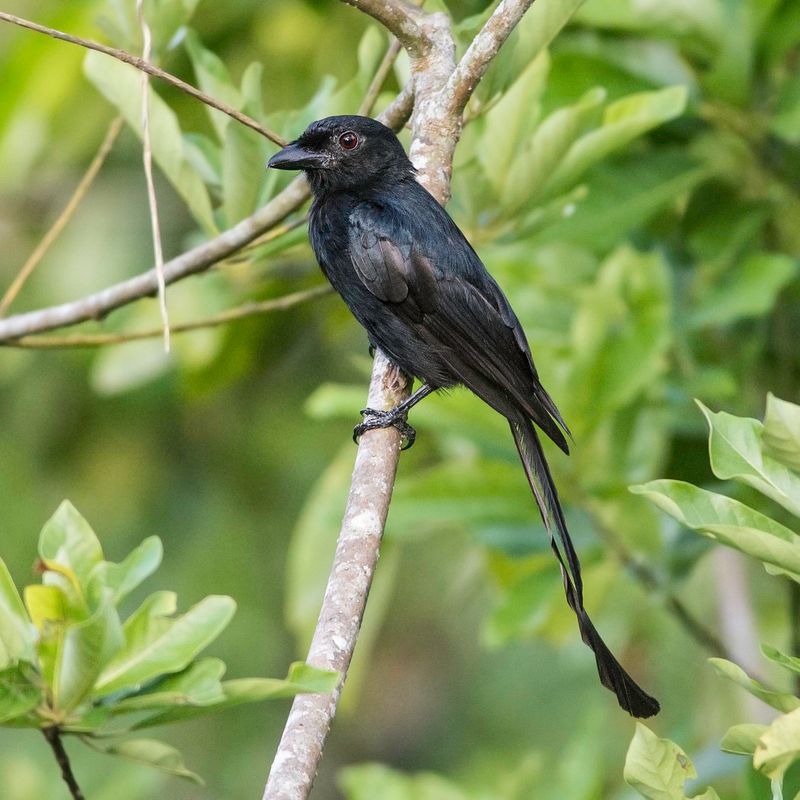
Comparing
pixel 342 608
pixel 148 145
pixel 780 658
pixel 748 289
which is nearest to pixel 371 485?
pixel 342 608

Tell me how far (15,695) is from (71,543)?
30cm

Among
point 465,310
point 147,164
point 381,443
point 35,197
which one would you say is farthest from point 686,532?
point 35,197

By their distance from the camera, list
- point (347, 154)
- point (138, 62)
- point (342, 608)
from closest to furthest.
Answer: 1. point (342, 608)
2. point (138, 62)
3. point (347, 154)

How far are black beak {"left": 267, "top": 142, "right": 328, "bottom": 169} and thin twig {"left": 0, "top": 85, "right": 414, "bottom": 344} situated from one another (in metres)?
0.20

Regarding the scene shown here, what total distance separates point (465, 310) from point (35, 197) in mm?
2759

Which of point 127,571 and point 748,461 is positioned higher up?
point 748,461

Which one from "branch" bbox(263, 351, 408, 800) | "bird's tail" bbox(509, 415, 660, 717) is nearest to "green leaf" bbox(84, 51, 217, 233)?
"branch" bbox(263, 351, 408, 800)

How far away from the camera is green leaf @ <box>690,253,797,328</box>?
333 centimetres

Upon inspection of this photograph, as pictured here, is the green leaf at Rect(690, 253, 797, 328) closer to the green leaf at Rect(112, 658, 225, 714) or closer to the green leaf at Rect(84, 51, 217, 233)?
the green leaf at Rect(84, 51, 217, 233)

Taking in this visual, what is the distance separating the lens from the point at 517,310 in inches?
148

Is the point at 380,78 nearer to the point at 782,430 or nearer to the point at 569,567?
the point at 569,567

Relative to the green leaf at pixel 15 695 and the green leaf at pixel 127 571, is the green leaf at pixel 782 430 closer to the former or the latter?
the green leaf at pixel 127 571

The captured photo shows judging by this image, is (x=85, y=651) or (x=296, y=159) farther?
(x=296, y=159)

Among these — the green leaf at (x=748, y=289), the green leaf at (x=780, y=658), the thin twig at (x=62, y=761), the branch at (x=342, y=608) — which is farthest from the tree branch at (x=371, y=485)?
the green leaf at (x=748, y=289)
